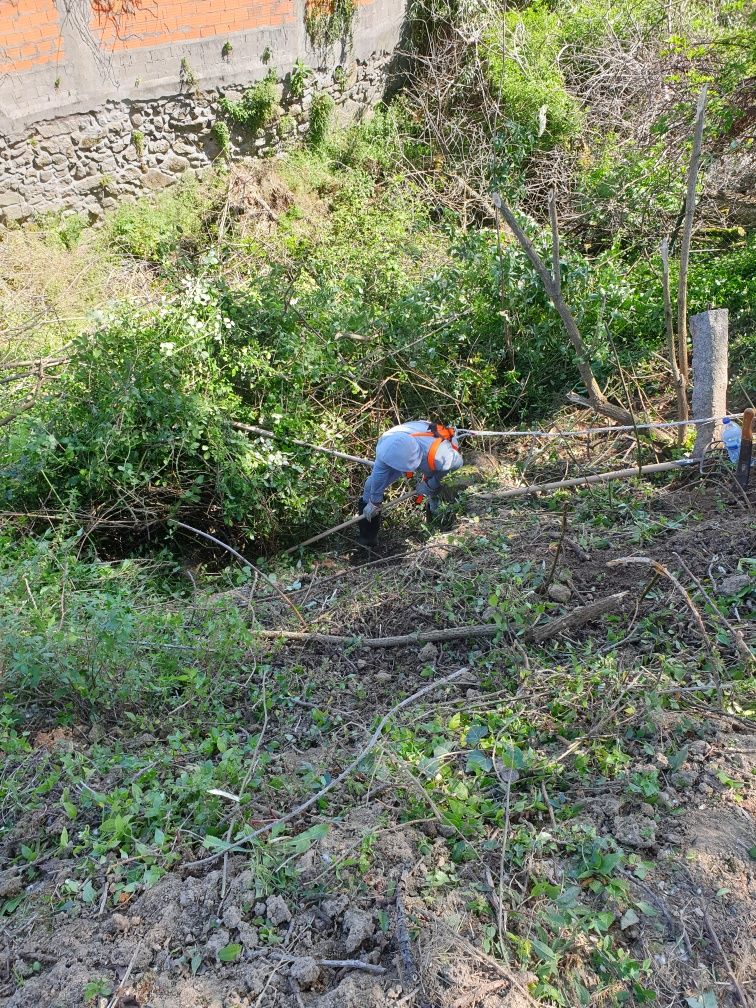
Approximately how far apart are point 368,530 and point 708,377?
8.74ft

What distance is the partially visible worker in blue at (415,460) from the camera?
5.13 metres

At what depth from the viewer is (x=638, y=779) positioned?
8.39 feet

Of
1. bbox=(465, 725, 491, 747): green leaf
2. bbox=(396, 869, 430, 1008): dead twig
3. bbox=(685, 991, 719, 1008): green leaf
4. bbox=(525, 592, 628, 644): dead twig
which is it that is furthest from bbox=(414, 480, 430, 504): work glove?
bbox=(685, 991, 719, 1008): green leaf

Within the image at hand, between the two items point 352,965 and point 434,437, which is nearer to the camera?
point 352,965

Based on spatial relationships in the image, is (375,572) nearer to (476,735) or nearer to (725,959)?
(476,735)

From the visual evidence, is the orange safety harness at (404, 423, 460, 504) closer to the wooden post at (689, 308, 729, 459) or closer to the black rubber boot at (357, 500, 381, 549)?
the black rubber boot at (357, 500, 381, 549)

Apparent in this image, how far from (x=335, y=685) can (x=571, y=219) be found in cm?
681

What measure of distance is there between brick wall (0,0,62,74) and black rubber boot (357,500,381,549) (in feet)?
20.6

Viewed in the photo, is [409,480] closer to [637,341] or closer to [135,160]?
[637,341]

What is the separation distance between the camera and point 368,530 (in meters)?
5.75

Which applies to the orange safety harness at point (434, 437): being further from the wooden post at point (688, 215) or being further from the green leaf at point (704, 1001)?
the green leaf at point (704, 1001)

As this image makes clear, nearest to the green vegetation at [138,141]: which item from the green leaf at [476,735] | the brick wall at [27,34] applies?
the brick wall at [27,34]

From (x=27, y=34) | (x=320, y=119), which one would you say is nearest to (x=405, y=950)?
(x=27, y=34)

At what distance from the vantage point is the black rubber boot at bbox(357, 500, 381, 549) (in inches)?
226
